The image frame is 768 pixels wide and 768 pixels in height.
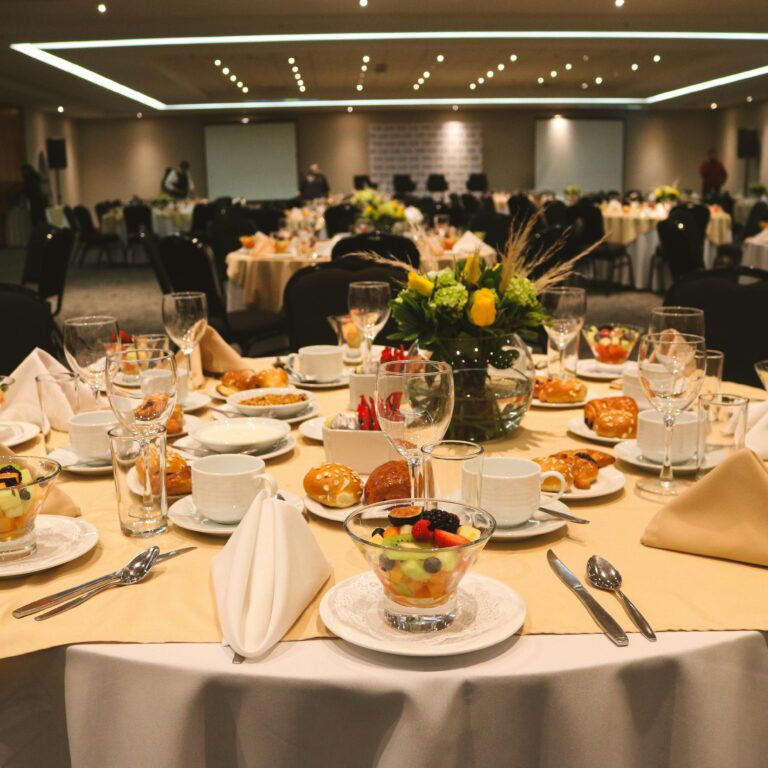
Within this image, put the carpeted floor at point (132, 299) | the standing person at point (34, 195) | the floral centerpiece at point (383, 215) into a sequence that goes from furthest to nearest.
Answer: the standing person at point (34, 195) → the carpeted floor at point (132, 299) → the floral centerpiece at point (383, 215)

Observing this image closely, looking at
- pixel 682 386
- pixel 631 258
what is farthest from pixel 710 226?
pixel 682 386

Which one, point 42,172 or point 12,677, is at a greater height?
point 42,172

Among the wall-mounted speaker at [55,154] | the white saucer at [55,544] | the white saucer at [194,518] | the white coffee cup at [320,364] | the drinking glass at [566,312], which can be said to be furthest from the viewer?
the wall-mounted speaker at [55,154]

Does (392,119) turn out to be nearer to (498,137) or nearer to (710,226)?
(498,137)

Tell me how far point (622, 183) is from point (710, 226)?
47.0ft

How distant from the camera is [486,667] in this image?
89cm

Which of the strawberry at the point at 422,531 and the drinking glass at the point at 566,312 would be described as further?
the drinking glass at the point at 566,312

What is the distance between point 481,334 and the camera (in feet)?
5.42

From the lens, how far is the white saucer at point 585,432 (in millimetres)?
1652

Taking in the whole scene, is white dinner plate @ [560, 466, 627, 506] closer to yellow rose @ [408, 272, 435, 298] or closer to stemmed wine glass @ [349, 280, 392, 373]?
yellow rose @ [408, 272, 435, 298]

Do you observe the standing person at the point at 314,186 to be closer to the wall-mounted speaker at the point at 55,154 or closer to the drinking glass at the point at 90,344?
the wall-mounted speaker at the point at 55,154

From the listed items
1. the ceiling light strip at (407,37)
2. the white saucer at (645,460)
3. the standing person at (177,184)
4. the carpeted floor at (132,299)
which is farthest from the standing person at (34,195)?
the white saucer at (645,460)

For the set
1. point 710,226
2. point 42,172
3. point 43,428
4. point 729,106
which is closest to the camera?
point 43,428

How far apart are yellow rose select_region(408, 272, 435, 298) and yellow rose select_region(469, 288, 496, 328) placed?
88mm
